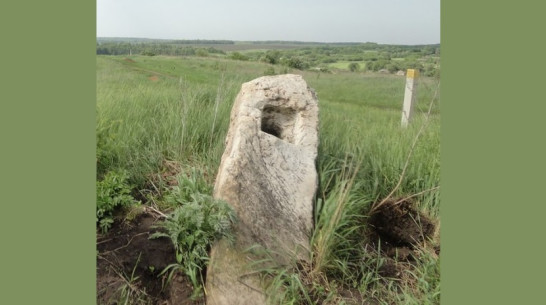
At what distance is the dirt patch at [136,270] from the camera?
3.24m

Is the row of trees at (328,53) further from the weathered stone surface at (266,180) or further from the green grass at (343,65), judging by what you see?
the weathered stone surface at (266,180)

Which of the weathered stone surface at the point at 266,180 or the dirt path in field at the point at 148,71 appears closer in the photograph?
the weathered stone surface at the point at 266,180

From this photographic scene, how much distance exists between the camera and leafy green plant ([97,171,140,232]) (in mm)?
3586

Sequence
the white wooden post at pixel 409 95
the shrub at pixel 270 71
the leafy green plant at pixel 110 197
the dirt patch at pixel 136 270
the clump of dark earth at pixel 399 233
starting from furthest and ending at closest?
the shrub at pixel 270 71
the white wooden post at pixel 409 95
the clump of dark earth at pixel 399 233
the leafy green plant at pixel 110 197
the dirt patch at pixel 136 270

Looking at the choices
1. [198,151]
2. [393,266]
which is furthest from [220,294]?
[198,151]

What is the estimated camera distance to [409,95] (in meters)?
4.79

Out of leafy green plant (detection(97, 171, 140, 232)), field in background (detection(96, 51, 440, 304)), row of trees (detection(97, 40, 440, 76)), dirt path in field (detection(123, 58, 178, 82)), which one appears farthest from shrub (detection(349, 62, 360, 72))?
leafy green plant (detection(97, 171, 140, 232))

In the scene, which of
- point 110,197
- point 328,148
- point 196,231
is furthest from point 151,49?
point 196,231

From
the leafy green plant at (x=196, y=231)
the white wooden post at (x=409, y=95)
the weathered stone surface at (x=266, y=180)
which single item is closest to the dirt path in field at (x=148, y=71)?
the weathered stone surface at (x=266, y=180)

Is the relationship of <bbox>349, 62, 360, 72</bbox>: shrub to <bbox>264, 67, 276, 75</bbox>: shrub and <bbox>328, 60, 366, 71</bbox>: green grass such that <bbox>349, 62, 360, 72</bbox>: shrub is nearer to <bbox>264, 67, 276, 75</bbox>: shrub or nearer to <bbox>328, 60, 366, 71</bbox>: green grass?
<bbox>328, 60, 366, 71</bbox>: green grass

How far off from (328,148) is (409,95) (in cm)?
91

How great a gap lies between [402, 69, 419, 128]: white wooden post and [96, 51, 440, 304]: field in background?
79 mm

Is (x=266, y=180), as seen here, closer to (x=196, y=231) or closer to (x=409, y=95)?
(x=196, y=231)

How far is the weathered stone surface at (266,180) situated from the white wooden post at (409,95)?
955 millimetres
